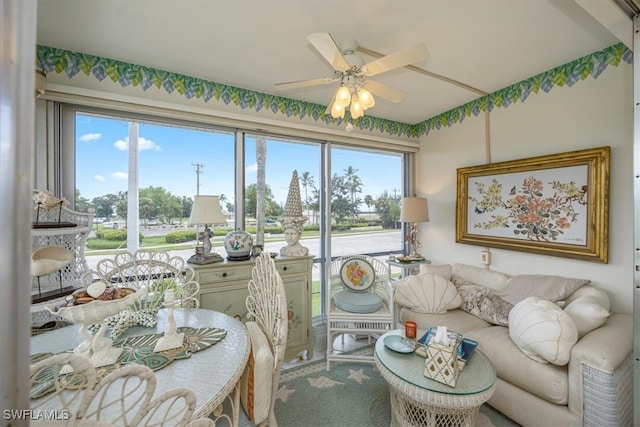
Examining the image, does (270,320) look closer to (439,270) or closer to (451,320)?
(451,320)

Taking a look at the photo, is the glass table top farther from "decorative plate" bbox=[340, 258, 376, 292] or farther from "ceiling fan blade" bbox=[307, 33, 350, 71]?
"ceiling fan blade" bbox=[307, 33, 350, 71]

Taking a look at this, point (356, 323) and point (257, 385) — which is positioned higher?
point (257, 385)

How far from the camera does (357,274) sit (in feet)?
9.12

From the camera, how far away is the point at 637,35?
104 cm

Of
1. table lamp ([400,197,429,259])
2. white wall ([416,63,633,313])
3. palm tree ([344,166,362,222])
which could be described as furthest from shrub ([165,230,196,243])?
white wall ([416,63,633,313])

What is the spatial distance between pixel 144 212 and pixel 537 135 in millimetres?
3528

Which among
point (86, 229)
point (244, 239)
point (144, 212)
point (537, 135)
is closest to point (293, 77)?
point (244, 239)

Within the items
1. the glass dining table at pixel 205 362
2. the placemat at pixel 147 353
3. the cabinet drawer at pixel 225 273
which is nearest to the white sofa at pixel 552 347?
the cabinet drawer at pixel 225 273

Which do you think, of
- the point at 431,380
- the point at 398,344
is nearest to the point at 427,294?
the point at 398,344

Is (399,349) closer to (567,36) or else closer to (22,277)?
(22,277)

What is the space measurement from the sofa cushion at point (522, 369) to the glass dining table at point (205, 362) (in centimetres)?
165

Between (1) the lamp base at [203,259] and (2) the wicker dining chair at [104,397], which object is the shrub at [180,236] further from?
(2) the wicker dining chair at [104,397]

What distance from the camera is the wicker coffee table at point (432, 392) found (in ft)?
4.40

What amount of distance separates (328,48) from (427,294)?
82.5 inches
